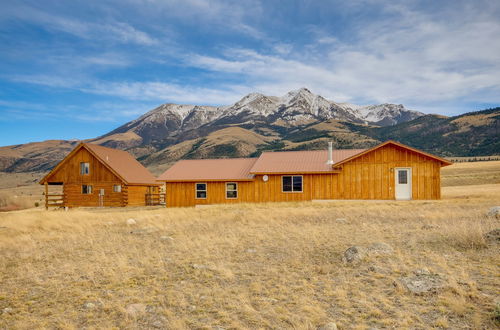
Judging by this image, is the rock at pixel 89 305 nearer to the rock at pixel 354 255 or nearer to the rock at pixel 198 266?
the rock at pixel 198 266

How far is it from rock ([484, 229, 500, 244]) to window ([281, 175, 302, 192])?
1935cm

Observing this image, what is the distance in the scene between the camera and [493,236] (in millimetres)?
10086

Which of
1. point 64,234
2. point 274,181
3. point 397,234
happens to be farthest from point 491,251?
point 274,181

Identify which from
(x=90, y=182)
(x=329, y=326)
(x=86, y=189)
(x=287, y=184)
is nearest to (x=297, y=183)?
(x=287, y=184)

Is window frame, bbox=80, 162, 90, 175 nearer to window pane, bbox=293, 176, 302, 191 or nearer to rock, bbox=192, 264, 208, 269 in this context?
window pane, bbox=293, 176, 302, 191

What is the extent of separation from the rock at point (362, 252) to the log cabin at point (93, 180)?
29.6 meters

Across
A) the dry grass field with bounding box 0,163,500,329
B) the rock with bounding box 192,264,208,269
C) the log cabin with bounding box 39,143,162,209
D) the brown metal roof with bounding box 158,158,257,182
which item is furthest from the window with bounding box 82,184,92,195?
the rock with bounding box 192,264,208,269

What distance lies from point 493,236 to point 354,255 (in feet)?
14.4

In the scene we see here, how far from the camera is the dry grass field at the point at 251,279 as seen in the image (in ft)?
19.6

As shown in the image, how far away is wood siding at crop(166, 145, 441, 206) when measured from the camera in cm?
2741

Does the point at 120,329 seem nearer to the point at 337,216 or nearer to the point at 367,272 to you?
the point at 367,272

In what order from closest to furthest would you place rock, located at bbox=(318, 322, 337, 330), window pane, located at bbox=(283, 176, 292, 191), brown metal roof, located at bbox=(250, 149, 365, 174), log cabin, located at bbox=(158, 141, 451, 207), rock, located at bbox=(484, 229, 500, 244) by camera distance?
rock, located at bbox=(318, 322, 337, 330) < rock, located at bbox=(484, 229, 500, 244) < log cabin, located at bbox=(158, 141, 451, 207) < brown metal roof, located at bbox=(250, 149, 365, 174) < window pane, located at bbox=(283, 176, 292, 191)

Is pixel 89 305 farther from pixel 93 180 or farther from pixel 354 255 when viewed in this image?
pixel 93 180

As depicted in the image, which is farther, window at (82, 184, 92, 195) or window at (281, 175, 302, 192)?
window at (82, 184, 92, 195)
